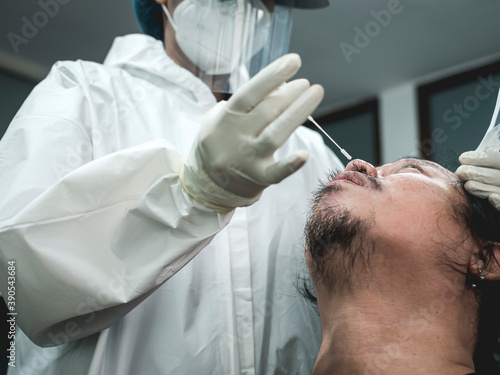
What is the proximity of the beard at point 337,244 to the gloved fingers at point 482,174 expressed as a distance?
318 mm

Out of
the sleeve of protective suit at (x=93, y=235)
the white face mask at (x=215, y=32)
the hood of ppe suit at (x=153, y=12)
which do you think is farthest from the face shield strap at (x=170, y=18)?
the sleeve of protective suit at (x=93, y=235)

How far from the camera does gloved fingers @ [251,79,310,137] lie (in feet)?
3.13

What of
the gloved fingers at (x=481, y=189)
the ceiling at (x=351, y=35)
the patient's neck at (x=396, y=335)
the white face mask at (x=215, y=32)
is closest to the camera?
the patient's neck at (x=396, y=335)

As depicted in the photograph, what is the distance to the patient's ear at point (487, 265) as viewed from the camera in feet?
4.12

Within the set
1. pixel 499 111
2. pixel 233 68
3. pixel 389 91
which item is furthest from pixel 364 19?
pixel 499 111

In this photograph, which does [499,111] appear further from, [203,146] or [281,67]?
[203,146]

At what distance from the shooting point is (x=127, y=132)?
147 centimetres

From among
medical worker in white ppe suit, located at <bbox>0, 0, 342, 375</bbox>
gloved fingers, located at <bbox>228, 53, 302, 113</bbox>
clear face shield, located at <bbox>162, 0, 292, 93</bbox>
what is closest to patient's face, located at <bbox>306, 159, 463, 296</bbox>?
medical worker in white ppe suit, located at <bbox>0, 0, 342, 375</bbox>

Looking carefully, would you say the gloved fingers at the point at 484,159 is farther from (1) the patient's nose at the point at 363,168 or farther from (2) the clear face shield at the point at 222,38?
(2) the clear face shield at the point at 222,38

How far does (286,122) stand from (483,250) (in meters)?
0.73

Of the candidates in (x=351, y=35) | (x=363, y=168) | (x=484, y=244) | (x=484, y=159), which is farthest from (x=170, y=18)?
(x=351, y=35)

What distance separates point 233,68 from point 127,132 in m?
0.47

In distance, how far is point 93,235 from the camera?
109 centimetres

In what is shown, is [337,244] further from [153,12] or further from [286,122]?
[153,12]
